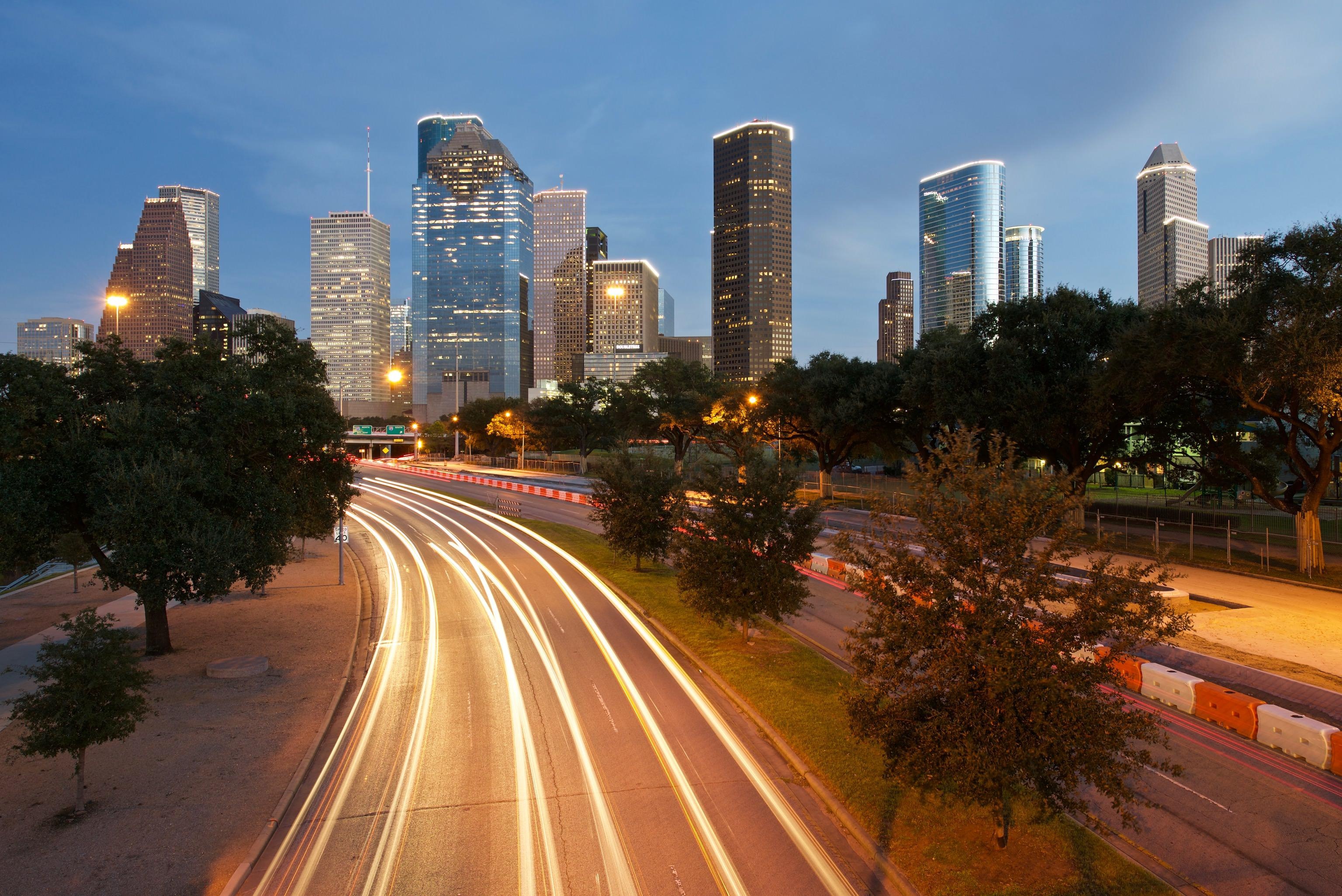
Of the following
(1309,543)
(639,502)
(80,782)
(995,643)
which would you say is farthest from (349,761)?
(1309,543)

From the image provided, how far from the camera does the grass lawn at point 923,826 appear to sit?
9.05m

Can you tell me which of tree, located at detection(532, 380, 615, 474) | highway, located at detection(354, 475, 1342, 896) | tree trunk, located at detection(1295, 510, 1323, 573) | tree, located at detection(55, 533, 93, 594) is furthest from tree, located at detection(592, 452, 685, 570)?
tree, located at detection(532, 380, 615, 474)

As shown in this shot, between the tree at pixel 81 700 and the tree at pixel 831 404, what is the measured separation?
149ft

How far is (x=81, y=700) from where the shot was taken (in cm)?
1106

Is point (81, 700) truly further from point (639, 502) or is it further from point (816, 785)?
point (639, 502)

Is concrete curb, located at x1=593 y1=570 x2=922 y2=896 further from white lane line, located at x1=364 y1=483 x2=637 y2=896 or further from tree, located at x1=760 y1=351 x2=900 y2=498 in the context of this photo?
tree, located at x1=760 y1=351 x2=900 y2=498

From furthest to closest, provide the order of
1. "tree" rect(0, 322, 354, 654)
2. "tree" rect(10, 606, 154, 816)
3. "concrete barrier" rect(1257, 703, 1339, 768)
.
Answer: "tree" rect(0, 322, 354, 654), "concrete barrier" rect(1257, 703, 1339, 768), "tree" rect(10, 606, 154, 816)

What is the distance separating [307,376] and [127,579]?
7.15m

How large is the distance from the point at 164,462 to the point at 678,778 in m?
14.1

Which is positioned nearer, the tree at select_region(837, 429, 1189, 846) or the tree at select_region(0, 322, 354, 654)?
the tree at select_region(837, 429, 1189, 846)

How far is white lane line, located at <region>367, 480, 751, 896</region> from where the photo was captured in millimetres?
9531

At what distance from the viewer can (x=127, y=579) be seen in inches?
643

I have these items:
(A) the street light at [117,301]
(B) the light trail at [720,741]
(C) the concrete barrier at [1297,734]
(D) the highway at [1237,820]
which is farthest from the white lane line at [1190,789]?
(A) the street light at [117,301]

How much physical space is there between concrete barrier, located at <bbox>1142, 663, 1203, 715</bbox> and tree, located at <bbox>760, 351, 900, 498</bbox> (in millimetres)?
36110
